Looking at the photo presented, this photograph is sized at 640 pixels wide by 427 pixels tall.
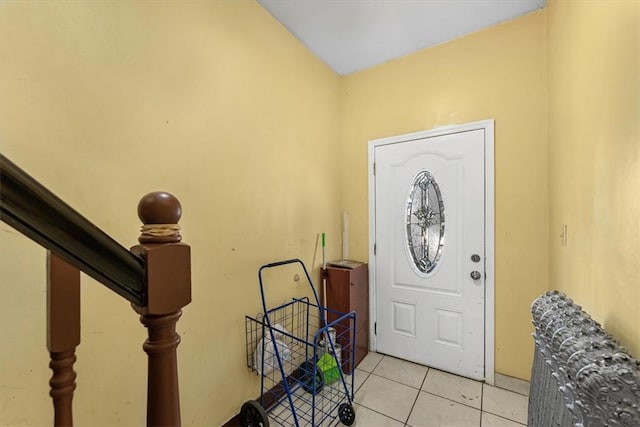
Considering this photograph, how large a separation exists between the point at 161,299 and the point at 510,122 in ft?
8.49

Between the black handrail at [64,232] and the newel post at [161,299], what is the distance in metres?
0.02

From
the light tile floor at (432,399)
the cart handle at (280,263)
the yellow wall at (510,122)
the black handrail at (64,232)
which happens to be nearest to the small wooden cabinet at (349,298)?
the light tile floor at (432,399)

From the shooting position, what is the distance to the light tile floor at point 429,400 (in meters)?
1.84

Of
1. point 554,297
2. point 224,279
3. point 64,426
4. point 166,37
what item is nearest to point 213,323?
point 224,279

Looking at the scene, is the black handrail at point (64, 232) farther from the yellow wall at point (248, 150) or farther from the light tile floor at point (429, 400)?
the light tile floor at point (429, 400)

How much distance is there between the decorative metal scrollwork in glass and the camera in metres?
2.42

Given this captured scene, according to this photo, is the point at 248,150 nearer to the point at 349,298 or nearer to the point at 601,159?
the point at 349,298

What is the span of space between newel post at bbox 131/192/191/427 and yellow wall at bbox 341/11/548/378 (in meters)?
2.37

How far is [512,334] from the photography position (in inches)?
84.9

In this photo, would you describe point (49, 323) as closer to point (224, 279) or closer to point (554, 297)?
point (224, 279)

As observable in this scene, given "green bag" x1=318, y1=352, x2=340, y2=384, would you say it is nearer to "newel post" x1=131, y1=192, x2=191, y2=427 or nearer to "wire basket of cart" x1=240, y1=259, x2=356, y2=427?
"wire basket of cart" x1=240, y1=259, x2=356, y2=427

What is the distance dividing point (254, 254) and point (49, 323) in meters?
1.35

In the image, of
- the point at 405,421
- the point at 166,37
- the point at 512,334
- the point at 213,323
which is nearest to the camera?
the point at 166,37

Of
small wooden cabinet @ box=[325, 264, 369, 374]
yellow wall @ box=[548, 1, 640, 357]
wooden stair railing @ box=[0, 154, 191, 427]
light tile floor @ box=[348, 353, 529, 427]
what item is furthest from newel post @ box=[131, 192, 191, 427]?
small wooden cabinet @ box=[325, 264, 369, 374]
